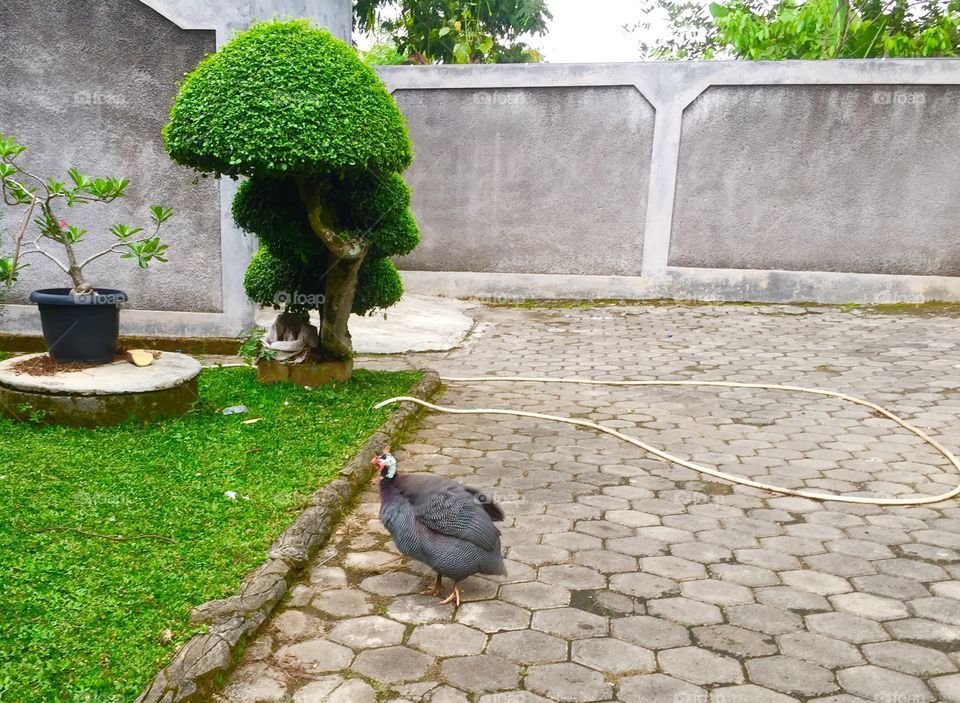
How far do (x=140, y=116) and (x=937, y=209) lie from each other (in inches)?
443

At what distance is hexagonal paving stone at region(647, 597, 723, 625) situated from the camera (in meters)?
3.49

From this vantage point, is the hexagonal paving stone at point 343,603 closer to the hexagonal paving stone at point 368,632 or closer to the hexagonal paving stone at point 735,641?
the hexagonal paving stone at point 368,632

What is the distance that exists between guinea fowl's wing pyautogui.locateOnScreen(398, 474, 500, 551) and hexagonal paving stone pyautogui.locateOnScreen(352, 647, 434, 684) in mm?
581

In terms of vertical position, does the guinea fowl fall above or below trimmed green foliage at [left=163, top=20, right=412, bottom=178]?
below

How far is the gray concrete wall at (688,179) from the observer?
1126cm

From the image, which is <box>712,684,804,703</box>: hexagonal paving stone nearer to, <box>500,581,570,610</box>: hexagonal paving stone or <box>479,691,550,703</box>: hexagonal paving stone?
<box>479,691,550,703</box>: hexagonal paving stone

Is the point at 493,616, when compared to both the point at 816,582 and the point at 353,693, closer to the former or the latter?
the point at 353,693

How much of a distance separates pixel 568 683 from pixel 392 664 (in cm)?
75

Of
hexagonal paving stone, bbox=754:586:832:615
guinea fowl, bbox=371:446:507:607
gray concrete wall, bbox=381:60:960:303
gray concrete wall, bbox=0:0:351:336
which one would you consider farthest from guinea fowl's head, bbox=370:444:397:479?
gray concrete wall, bbox=381:60:960:303

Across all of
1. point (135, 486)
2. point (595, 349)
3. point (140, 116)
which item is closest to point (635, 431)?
point (595, 349)

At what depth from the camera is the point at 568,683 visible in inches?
119

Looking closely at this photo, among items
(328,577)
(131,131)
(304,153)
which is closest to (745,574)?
(328,577)

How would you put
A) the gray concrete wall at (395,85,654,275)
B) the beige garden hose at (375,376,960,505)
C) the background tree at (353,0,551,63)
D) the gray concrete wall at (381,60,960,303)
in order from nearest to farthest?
the beige garden hose at (375,376,960,505) → the gray concrete wall at (381,60,960,303) → the gray concrete wall at (395,85,654,275) → the background tree at (353,0,551,63)

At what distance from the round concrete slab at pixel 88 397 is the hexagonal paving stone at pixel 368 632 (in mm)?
3165
